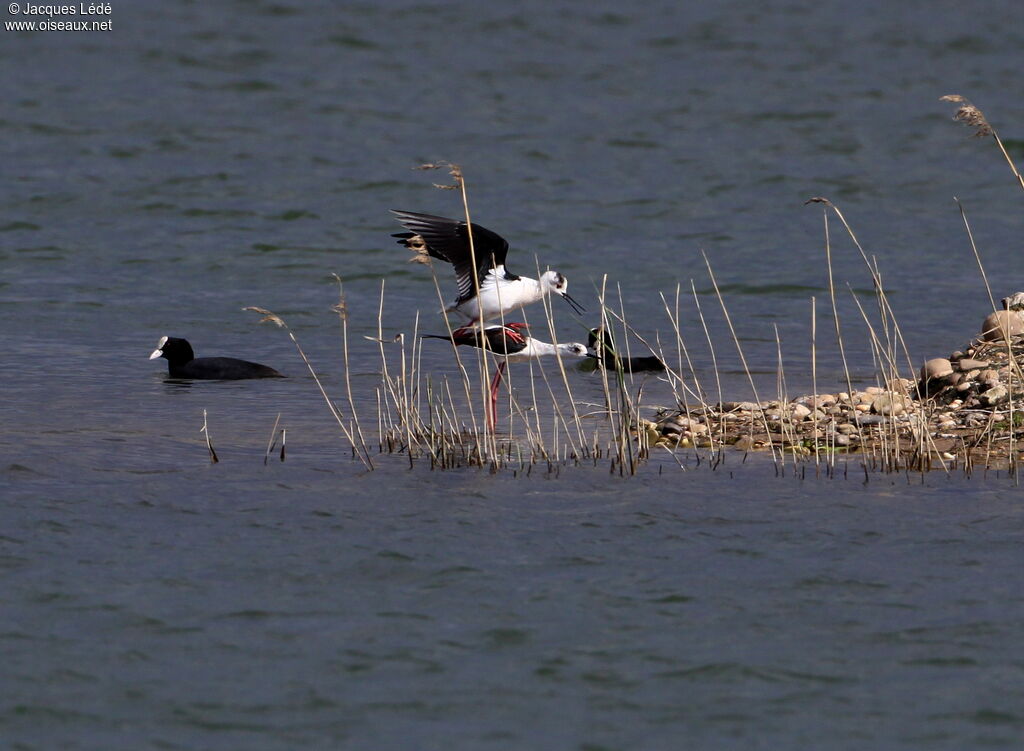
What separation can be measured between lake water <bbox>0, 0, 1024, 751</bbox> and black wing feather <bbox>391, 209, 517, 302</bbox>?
1577 mm

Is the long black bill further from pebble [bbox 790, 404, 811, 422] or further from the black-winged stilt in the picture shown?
pebble [bbox 790, 404, 811, 422]

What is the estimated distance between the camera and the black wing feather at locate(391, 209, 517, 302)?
38.6 ft

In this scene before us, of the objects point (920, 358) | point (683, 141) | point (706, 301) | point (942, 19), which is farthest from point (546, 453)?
point (942, 19)

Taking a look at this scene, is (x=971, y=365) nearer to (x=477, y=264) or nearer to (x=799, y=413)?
(x=799, y=413)

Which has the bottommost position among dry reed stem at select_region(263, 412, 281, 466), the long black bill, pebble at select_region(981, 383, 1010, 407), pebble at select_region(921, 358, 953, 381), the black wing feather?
dry reed stem at select_region(263, 412, 281, 466)

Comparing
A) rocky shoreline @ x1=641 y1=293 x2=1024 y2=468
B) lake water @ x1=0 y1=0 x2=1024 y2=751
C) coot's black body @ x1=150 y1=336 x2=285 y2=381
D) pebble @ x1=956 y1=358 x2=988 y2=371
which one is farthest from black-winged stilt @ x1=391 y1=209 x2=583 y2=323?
pebble @ x1=956 y1=358 x2=988 y2=371

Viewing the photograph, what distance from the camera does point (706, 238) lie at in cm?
2306

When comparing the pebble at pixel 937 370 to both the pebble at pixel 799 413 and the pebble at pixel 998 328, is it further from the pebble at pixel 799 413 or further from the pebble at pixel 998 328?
the pebble at pixel 799 413

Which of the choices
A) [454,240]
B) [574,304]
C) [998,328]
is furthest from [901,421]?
[454,240]

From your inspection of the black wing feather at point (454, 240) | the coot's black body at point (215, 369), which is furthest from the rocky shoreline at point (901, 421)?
the coot's black body at point (215, 369)

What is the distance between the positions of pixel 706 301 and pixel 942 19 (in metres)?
28.5

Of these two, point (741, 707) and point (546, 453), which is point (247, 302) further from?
point (741, 707)

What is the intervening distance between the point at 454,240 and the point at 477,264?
0.59 metres

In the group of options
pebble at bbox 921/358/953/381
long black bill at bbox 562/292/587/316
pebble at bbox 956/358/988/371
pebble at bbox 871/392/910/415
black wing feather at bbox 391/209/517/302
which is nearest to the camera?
pebble at bbox 871/392/910/415
